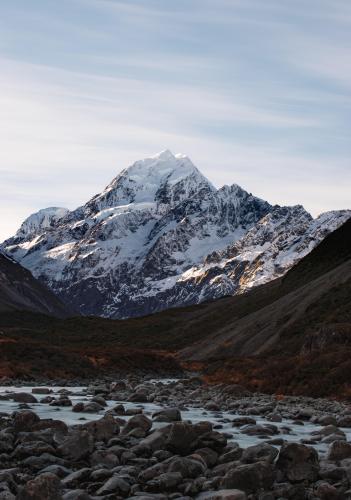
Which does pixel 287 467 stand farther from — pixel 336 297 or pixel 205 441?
pixel 336 297

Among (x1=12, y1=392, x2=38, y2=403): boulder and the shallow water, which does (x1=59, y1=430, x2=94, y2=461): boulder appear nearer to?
the shallow water

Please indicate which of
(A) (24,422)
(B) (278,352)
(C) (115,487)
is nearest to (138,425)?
(A) (24,422)

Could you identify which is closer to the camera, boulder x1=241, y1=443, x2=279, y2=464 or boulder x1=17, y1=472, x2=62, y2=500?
boulder x1=17, y1=472, x2=62, y2=500

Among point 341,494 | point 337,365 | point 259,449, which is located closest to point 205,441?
point 259,449

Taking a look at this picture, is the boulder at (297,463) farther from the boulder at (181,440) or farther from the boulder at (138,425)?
the boulder at (138,425)

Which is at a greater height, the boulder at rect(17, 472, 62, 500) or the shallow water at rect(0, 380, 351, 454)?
the boulder at rect(17, 472, 62, 500)

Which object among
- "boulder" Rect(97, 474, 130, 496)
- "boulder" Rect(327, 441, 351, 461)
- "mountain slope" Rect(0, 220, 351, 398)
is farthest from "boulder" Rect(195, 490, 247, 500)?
"mountain slope" Rect(0, 220, 351, 398)

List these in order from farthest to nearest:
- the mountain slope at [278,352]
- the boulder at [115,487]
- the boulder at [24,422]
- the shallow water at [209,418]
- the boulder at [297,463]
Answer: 1. the mountain slope at [278,352]
2. the shallow water at [209,418]
3. the boulder at [24,422]
4. the boulder at [297,463]
5. the boulder at [115,487]

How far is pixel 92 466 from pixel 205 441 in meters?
4.65

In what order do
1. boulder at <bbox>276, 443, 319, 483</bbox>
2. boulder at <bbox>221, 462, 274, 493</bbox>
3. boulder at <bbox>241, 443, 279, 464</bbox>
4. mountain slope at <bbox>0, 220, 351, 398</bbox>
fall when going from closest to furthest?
boulder at <bbox>221, 462, 274, 493</bbox>, boulder at <bbox>276, 443, 319, 483</bbox>, boulder at <bbox>241, 443, 279, 464</bbox>, mountain slope at <bbox>0, 220, 351, 398</bbox>

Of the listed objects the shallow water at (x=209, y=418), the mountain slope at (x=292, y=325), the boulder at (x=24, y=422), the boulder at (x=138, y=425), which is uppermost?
the mountain slope at (x=292, y=325)

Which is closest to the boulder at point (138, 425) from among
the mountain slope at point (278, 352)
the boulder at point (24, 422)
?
the boulder at point (24, 422)

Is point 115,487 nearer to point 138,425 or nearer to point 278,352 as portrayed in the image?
point 138,425

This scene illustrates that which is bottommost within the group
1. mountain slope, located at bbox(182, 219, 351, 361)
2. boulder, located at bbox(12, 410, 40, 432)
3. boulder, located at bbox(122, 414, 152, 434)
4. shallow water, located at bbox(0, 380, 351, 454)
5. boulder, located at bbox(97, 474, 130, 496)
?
shallow water, located at bbox(0, 380, 351, 454)
